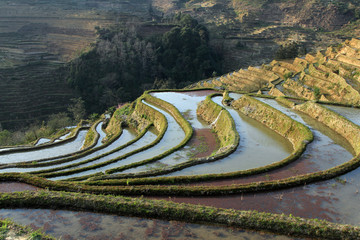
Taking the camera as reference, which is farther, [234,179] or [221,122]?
[221,122]

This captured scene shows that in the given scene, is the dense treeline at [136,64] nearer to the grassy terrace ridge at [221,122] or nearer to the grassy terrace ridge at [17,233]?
the grassy terrace ridge at [221,122]

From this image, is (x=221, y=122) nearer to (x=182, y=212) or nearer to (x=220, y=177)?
(x=220, y=177)

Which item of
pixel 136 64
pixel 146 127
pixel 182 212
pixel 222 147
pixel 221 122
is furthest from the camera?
pixel 136 64

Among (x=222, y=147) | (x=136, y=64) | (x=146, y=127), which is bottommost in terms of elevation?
(x=146, y=127)

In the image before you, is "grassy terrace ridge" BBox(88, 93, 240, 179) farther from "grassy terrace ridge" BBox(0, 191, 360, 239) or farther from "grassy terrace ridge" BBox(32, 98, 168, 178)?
"grassy terrace ridge" BBox(32, 98, 168, 178)

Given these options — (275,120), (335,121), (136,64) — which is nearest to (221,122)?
(275,120)

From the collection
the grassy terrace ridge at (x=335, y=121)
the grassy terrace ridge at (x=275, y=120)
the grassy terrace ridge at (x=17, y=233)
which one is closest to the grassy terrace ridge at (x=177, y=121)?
the grassy terrace ridge at (x=17, y=233)

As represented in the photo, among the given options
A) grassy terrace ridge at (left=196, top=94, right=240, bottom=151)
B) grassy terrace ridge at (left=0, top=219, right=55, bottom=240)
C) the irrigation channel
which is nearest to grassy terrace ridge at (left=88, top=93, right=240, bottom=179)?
grassy terrace ridge at (left=196, top=94, right=240, bottom=151)
